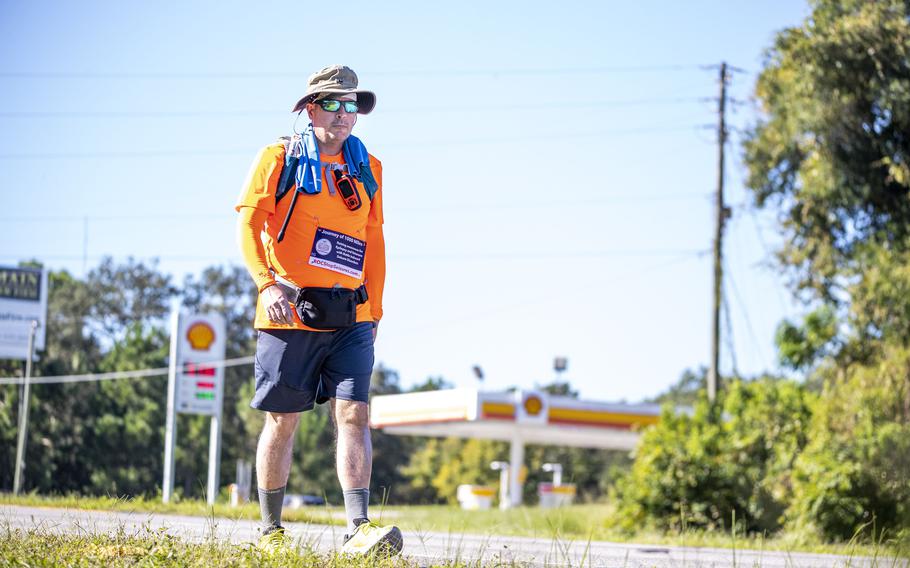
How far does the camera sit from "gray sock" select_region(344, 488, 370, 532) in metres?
5.42

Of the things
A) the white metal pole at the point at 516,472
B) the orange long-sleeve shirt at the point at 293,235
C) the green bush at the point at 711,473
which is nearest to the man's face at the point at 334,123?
the orange long-sleeve shirt at the point at 293,235

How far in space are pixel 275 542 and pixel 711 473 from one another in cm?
1286

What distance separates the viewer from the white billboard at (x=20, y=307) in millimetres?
50125

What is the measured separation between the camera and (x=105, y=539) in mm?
5176

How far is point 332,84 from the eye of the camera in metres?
5.85

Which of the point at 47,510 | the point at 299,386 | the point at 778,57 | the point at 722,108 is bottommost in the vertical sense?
the point at 47,510

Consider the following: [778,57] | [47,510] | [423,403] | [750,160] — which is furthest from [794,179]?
[423,403]

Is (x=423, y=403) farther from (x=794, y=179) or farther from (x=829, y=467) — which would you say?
(x=829, y=467)

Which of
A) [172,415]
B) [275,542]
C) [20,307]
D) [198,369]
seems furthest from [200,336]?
[20,307]

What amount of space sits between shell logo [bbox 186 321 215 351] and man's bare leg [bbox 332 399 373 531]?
20.0m

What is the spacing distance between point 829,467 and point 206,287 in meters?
66.3

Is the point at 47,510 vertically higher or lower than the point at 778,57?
lower

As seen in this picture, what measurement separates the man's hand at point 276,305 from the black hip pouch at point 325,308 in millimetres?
58

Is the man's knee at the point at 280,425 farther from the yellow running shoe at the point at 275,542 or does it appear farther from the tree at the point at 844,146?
the tree at the point at 844,146
